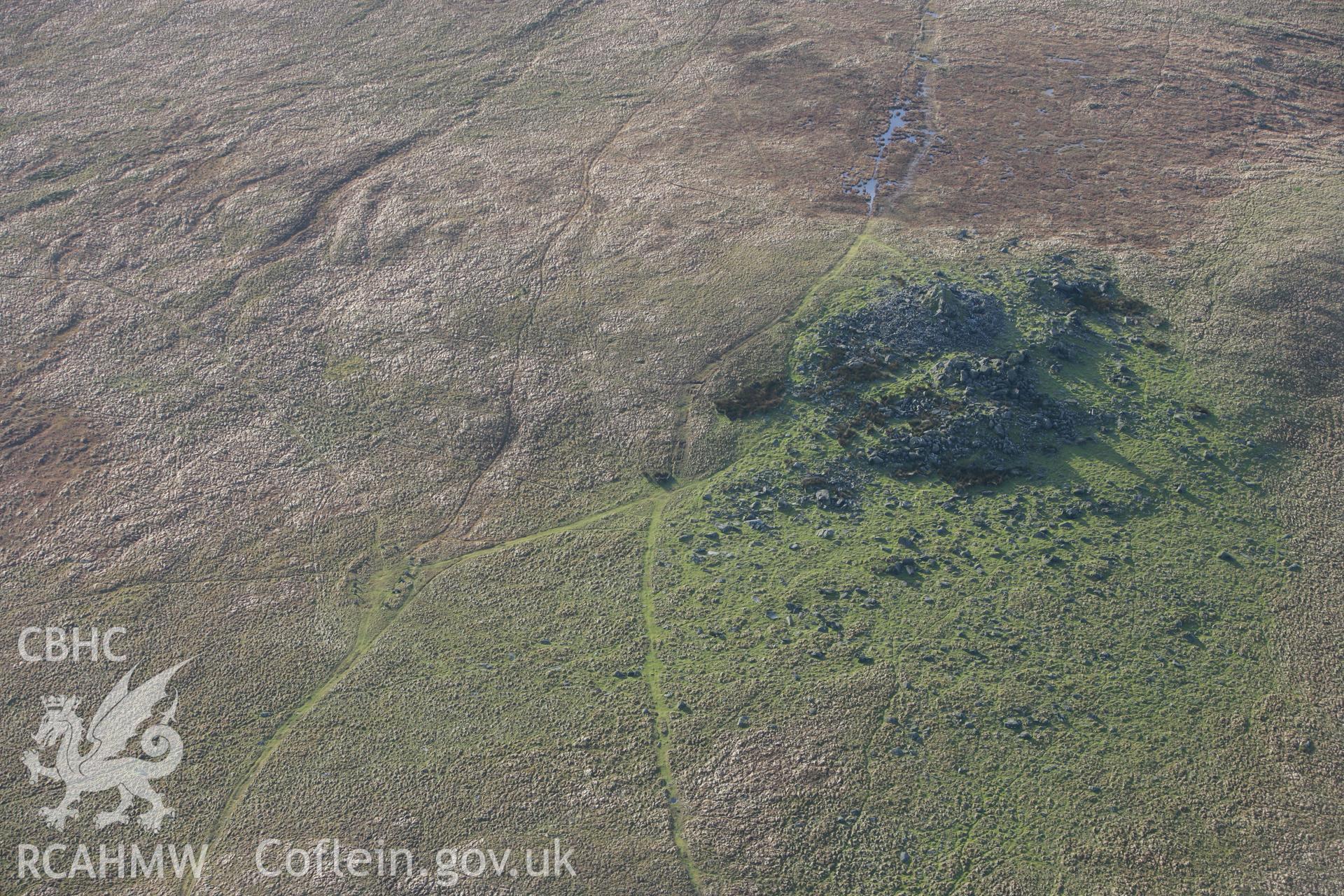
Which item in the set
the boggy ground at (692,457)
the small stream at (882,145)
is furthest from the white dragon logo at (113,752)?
the small stream at (882,145)

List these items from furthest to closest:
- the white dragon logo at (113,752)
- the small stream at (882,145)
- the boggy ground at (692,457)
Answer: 1. the small stream at (882,145)
2. the white dragon logo at (113,752)
3. the boggy ground at (692,457)

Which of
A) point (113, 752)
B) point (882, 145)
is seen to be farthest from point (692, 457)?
point (882, 145)

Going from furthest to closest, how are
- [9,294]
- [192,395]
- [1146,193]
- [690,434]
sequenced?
[1146,193]
[9,294]
[192,395]
[690,434]

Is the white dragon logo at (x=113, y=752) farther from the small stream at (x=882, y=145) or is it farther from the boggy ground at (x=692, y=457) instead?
the small stream at (x=882, y=145)

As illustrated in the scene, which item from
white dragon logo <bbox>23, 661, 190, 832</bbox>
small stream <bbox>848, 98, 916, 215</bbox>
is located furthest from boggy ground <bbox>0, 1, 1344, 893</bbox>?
white dragon logo <bbox>23, 661, 190, 832</bbox>

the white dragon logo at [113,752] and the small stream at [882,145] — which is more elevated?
the small stream at [882,145]

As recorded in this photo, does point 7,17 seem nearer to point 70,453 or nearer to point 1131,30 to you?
point 70,453

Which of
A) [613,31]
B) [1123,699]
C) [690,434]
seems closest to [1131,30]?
[613,31]
